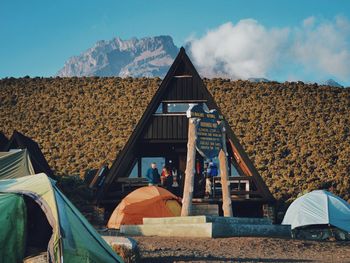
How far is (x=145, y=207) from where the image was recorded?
21.2 m

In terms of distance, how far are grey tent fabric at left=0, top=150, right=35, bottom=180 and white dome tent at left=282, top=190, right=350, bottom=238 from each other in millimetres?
9823

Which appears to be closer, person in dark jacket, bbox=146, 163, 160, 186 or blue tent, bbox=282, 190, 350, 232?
blue tent, bbox=282, 190, 350, 232

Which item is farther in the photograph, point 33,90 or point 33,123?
point 33,90

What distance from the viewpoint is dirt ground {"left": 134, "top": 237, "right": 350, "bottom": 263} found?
43.7 feet

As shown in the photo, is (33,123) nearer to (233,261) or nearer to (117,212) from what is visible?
(117,212)

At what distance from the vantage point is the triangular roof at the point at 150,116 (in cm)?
2443

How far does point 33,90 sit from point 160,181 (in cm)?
3687

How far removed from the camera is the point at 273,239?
16.3 metres

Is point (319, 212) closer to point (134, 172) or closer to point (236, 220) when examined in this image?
point (236, 220)

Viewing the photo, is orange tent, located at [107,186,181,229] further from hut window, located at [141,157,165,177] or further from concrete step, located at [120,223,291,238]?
hut window, located at [141,157,165,177]

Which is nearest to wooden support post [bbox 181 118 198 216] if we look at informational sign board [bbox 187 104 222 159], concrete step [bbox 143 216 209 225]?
informational sign board [bbox 187 104 222 159]

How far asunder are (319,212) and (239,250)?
888 centimetres

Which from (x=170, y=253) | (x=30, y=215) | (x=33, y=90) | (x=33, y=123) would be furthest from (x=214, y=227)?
(x=33, y=90)

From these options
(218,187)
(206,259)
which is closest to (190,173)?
(206,259)
